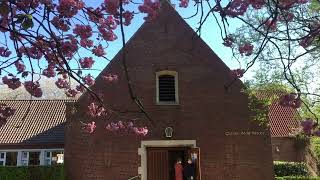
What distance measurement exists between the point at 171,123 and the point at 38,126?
14.1 m

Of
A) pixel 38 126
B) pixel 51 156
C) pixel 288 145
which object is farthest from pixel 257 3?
pixel 288 145

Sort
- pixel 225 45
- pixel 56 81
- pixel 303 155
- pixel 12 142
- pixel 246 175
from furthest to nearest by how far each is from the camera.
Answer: pixel 303 155 < pixel 12 142 < pixel 246 175 < pixel 56 81 < pixel 225 45

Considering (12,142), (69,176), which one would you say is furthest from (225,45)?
(12,142)

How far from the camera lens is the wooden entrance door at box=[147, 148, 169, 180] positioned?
803 inches

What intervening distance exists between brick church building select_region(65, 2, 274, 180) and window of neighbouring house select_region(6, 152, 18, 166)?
9.67 metres

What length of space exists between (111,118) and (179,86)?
350cm

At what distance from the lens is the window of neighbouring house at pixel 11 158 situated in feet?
98.4

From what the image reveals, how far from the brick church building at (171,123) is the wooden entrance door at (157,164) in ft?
0.15

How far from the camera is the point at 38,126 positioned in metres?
31.6

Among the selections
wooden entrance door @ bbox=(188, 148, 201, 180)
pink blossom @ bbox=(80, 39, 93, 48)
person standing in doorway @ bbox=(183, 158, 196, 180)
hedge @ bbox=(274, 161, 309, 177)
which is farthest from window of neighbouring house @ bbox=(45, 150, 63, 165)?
pink blossom @ bbox=(80, 39, 93, 48)

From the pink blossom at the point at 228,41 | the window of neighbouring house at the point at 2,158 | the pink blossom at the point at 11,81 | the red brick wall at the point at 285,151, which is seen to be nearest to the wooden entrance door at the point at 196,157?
the pink blossom at the point at 228,41

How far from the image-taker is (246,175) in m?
20.4

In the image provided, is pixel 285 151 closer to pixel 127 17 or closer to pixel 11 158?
pixel 11 158

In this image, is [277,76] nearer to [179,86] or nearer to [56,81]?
[179,86]
